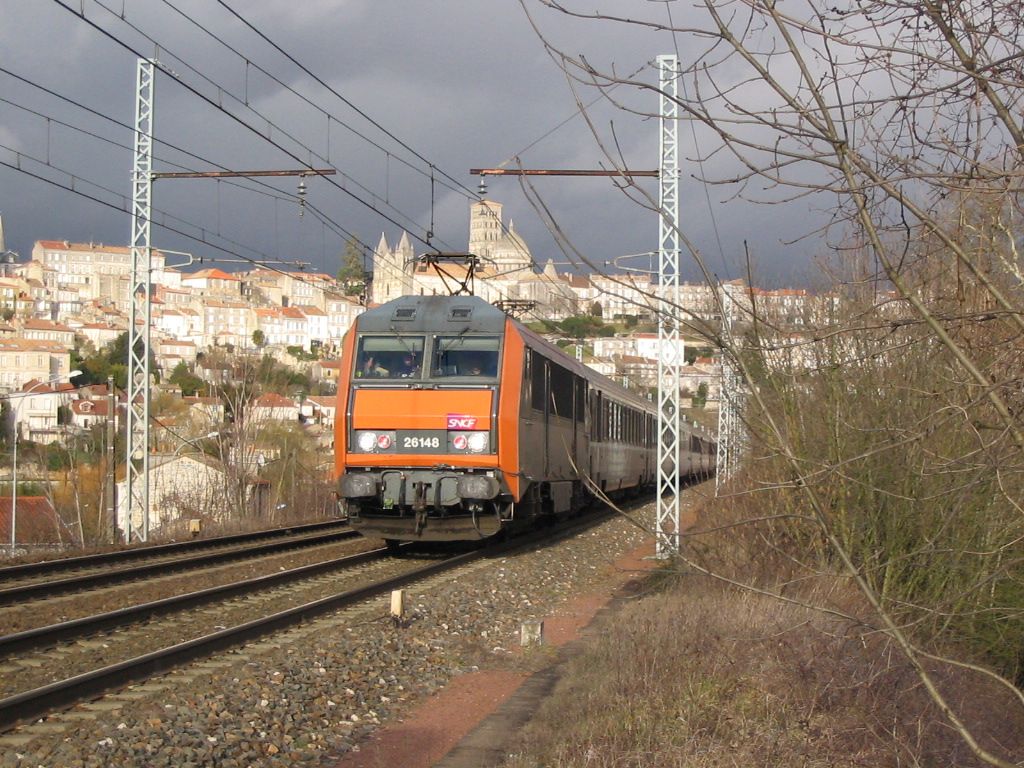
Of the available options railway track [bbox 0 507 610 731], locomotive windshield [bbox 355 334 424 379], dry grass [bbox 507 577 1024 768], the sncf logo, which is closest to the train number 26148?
the sncf logo

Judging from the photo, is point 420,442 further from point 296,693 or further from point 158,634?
point 296,693

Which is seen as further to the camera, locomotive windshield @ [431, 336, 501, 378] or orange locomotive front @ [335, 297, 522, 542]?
locomotive windshield @ [431, 336, 501, 378]

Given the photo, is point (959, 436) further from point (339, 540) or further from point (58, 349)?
point (58, 349)

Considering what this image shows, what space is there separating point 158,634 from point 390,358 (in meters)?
7.03

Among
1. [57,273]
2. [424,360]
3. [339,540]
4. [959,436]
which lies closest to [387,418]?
[424,360]

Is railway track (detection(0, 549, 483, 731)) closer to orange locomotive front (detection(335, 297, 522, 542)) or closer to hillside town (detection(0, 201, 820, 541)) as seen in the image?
orange locomotive front (detection(335, 297, 522, 542))

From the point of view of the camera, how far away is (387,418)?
53.1 feet

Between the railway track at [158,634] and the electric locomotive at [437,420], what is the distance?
1137 mm

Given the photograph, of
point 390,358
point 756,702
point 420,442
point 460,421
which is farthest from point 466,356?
point 756,702

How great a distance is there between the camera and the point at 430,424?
1608cm

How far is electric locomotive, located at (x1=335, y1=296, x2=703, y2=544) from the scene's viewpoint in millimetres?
15867

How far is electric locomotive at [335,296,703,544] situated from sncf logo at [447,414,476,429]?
1 cm

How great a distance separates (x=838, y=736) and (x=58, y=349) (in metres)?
112

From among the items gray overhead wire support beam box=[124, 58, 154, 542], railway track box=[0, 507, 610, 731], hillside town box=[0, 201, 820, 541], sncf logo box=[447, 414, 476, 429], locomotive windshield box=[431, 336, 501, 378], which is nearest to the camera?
hillside town box=[0, 201, 820, 541]
